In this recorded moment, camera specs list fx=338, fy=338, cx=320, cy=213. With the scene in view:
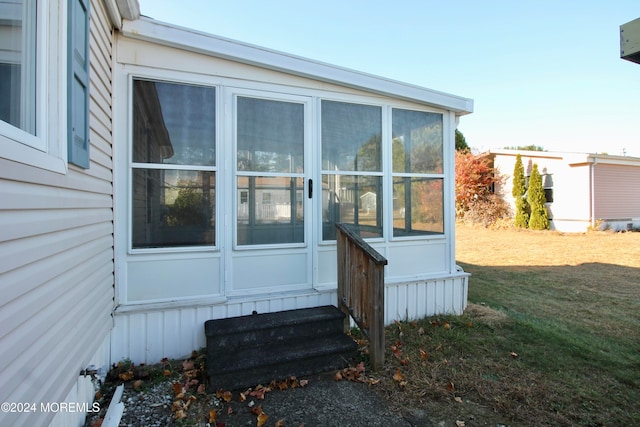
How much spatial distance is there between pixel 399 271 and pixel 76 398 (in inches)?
122

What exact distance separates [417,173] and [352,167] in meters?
0.90

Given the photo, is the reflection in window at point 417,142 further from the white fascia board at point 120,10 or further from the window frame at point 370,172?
the white fascia board at point 120,10

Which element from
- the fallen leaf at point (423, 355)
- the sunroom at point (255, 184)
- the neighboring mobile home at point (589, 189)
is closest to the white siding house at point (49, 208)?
the sunroom at point (255, 184)

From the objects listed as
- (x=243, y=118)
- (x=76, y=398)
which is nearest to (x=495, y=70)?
(x=243, y=118)

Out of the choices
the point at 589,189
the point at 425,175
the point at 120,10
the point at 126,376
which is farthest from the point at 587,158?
the point at 126,376

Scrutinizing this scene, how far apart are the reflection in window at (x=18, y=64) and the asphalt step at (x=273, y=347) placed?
1.90m

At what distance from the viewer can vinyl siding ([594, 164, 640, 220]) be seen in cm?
1324

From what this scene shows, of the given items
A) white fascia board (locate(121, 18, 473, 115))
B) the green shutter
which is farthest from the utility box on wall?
the green shutter

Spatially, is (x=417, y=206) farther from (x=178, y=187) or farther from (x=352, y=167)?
(x=178, y=187)

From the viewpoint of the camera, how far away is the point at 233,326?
2.80m

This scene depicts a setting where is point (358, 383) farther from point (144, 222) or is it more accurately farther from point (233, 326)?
point (144, 222)

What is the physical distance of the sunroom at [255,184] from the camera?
9.49ft

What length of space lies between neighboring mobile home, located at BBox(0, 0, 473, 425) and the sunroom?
14 millimetres

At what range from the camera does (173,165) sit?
297 centimetres
